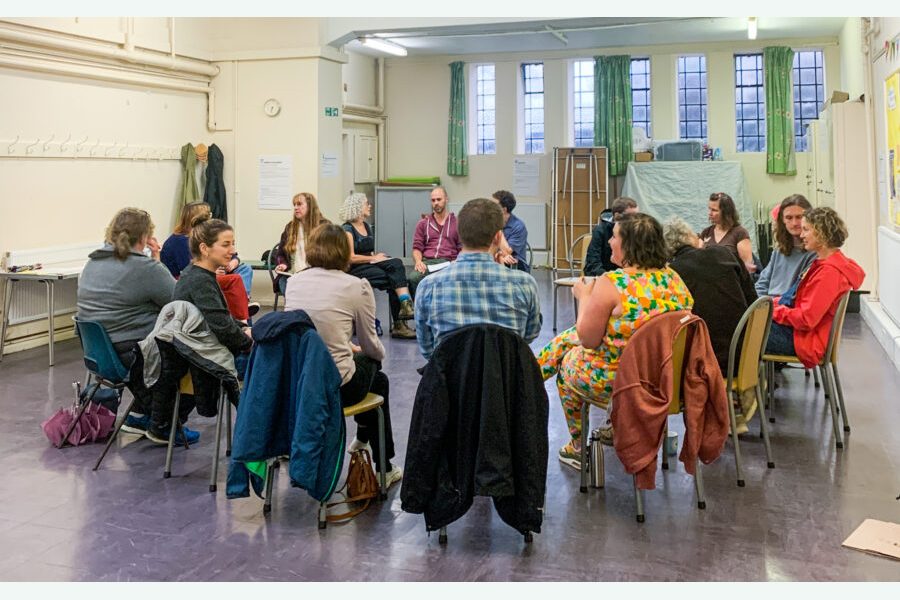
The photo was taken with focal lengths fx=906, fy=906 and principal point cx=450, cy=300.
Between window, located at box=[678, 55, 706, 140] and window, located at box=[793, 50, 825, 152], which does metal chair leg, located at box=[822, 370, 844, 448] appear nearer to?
window, located at box=[793, 50, 825, 152]

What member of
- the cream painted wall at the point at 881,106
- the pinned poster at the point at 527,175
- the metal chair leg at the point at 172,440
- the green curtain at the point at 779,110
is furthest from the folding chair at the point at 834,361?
the pinned poster at the point at 527,175

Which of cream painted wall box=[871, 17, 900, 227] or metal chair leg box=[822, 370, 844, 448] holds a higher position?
cream painted wall box=[871, 17, 900, 227]

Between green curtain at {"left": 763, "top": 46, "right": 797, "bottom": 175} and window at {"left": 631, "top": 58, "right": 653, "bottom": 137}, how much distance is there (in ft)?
5.58

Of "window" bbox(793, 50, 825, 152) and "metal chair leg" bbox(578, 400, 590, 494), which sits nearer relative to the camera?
"metal chair leg" bbox(578, 400, 590, 494)

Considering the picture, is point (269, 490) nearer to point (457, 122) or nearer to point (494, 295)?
point (494, 295)

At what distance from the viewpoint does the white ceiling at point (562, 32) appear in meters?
8.97

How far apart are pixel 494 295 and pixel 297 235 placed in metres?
4.22

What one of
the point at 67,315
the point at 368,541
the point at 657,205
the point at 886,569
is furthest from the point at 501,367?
the point at 657,205

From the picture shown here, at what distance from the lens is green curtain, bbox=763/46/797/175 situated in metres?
12.6

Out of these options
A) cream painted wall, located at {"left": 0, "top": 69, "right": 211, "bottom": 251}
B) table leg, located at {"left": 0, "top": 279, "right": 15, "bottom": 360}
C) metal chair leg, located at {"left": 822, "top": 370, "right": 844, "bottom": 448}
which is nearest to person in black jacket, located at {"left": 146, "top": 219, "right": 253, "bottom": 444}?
metal chair leg, located at {"left": 822, "top": 370, "right": 844, "bottom": 448}

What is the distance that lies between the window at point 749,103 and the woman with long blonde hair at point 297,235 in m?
8.18

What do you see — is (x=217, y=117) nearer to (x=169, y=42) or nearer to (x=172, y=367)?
(x=169, y=42)

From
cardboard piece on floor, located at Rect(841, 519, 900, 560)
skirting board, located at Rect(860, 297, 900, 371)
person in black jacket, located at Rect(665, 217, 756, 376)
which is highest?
person in black jacket, located at Rect(665, 217, 756, 376)

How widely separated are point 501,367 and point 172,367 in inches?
65.1
